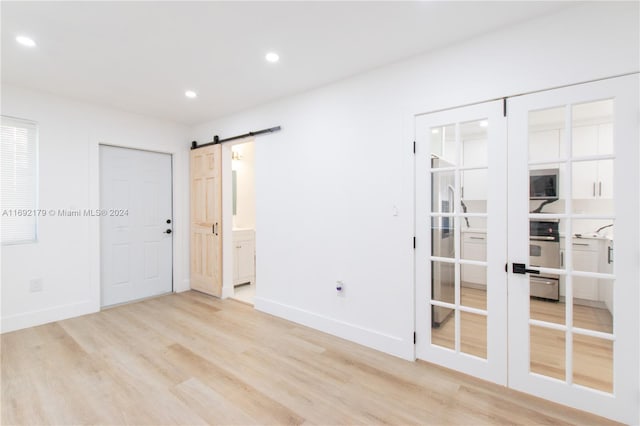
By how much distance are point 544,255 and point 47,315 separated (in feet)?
16.4

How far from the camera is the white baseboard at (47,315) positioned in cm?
321

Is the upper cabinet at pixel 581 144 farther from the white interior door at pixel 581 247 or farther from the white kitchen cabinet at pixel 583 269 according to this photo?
the white kitchen cabinet at pixel 583 269

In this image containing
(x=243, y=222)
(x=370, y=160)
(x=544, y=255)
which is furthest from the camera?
(x=243, y=222)

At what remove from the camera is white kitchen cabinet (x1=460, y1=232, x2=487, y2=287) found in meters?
2.35

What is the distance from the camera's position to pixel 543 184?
2.17 m

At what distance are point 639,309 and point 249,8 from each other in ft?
10.2

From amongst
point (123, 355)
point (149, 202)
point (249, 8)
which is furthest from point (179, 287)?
point (249, 8)

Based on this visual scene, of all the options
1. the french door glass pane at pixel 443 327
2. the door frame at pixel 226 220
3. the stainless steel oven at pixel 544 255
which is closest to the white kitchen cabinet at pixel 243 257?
the door frame at pixel 226 220

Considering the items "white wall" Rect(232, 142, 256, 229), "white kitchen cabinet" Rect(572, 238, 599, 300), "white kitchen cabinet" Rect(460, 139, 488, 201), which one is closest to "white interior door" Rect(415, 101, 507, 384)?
"white kitchen cabinet" Rect(460, 139, 488, 201)

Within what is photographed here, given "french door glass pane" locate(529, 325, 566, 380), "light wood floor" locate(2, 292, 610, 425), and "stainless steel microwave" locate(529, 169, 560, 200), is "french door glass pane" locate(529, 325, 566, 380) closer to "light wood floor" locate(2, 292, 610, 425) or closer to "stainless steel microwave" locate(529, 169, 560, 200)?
"light wood floor" locate(2, 292, 610, 425)

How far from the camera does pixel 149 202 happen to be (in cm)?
443

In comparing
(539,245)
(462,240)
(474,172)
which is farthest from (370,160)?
(539,245)

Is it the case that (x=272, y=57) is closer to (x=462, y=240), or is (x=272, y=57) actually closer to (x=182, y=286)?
(x=462, y=240)

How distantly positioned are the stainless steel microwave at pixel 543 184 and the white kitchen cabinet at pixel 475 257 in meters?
0.47
